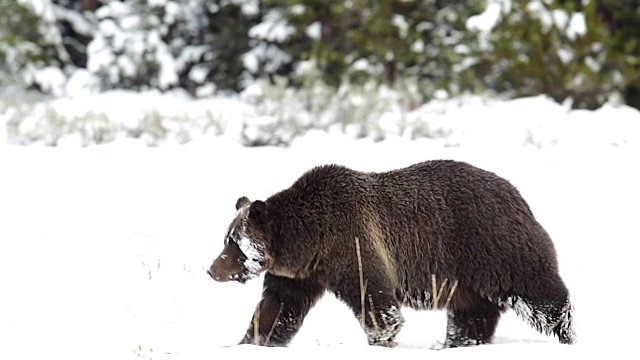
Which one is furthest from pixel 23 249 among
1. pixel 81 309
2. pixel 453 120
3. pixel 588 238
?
pixel 453 120

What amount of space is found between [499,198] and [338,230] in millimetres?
931

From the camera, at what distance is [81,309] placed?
22.3 ft

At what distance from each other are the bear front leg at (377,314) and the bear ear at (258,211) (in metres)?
0.63

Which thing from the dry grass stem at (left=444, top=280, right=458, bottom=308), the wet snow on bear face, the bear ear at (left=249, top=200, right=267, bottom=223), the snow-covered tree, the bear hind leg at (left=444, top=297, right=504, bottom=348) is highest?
the snow-covered tree

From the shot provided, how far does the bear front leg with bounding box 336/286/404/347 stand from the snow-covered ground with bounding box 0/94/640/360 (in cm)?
11

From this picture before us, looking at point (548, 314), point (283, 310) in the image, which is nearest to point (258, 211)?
point (283, 310)

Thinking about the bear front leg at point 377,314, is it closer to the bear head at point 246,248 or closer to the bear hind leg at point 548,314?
the bear head at point 246,248

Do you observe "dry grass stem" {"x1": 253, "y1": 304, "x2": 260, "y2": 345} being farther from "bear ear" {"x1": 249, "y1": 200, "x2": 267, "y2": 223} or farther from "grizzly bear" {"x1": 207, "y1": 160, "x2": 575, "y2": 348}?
"bear ear" {"x1": 249, "y1": 200, "x2": 267, "y2": 223}

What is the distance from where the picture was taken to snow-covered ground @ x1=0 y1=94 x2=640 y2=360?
6086 mm

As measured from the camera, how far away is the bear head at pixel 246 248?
572 centimetres

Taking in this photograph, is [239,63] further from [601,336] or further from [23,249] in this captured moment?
[601,336]

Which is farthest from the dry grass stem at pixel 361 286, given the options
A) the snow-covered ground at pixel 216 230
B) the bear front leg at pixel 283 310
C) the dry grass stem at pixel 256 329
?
the dry grass stem at pixel 256 329

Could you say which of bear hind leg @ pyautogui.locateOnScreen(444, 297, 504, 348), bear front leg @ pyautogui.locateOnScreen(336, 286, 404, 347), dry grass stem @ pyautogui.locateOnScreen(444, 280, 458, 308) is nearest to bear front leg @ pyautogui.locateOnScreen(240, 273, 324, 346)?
bear front leg @ pyautogui.locateOnScreen(336, 286, 404, 347)

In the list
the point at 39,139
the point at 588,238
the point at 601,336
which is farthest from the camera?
the point at 39,139
